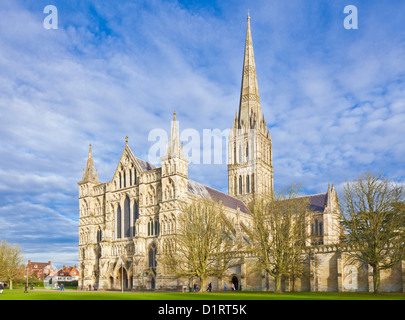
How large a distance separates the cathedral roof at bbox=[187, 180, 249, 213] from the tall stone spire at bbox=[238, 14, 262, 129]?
17637mm

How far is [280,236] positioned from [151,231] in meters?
22.8

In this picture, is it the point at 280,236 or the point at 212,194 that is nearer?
the point at 280,236

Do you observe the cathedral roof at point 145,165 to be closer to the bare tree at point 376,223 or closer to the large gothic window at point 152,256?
the large gothic window at point 152,256

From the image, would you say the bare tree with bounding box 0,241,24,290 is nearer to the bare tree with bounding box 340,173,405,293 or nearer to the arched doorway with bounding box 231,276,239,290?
the arched doorway with bounding box 231,276,239,290

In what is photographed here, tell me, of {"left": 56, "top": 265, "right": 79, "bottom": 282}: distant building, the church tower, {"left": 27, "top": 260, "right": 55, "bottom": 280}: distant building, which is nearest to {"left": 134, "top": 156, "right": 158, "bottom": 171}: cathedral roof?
the church tower

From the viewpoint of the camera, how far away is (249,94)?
306ft

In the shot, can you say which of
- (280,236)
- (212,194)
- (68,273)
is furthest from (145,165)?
(68,273)

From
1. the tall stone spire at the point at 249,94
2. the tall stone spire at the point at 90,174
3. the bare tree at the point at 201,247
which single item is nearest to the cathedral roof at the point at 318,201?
the tall stone spire at the point at 249,94

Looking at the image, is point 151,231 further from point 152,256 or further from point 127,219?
point 127,219
